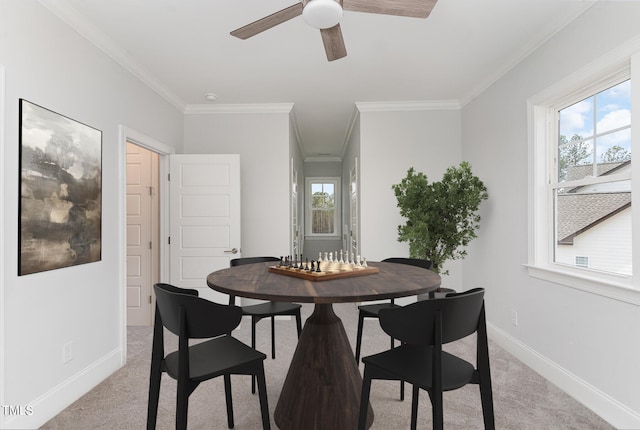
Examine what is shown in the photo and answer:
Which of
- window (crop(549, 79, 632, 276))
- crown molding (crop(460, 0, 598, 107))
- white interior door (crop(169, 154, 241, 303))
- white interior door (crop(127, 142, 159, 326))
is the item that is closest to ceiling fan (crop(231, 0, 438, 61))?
crown molding (crop(460, 0, 598, 107))

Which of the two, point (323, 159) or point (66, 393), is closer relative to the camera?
point (66, 393)

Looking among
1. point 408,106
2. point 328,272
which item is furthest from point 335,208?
point 328,272

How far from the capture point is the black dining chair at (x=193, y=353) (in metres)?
1.45

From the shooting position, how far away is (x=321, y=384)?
6.34 ft

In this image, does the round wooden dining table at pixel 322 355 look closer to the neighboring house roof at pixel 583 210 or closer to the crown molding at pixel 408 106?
the neighboring house roof at pixel 583 210

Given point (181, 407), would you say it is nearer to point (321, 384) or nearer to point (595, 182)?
point (321, 384)

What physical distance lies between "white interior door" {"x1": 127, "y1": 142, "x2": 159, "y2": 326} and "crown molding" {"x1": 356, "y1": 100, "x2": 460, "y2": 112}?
8.71ft

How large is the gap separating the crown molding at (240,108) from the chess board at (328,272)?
9.47 ft

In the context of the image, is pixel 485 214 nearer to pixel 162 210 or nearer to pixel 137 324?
pixel 162 210

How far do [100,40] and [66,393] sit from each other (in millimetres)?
2568

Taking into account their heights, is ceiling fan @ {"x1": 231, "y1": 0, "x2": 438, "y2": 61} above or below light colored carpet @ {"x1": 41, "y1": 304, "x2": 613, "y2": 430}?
above

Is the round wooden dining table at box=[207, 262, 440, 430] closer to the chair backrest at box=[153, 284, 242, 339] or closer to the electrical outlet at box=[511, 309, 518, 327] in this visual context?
the chair backrest at box=[153, 284, 242, 339]

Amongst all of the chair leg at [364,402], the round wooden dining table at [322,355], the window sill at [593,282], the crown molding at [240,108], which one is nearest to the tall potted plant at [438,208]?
the window sill at [593,282]

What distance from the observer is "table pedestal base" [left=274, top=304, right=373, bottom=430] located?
74.5 inches
